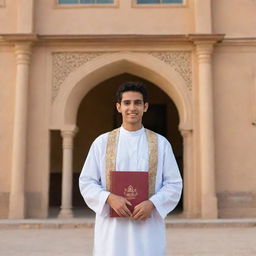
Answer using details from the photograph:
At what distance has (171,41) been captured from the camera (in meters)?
9.69

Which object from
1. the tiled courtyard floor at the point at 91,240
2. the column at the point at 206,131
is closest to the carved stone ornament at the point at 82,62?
the column at the point at 206,131

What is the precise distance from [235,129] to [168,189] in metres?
7.48

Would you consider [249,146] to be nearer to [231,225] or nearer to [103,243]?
[231,225]

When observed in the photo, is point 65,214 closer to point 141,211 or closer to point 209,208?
point 209,208

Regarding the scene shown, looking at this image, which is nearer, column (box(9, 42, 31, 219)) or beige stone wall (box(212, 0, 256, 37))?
column (box(9, 42, 31, 219))

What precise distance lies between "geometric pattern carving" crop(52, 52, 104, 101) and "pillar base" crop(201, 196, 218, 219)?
3.90m

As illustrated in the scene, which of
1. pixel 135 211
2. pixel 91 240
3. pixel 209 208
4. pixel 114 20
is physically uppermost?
pixel 114 20

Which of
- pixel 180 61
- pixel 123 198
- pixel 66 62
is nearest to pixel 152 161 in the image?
pixel 123 198

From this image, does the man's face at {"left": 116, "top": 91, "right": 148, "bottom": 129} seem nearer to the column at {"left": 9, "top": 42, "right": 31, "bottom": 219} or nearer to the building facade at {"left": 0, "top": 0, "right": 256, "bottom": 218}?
the building facade at {"left": 0, "top": 0, "right": 256, "bottom": 218}

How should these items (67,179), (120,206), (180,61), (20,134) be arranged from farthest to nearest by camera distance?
(180,61)
(67,179)
(20,134)
(120,206)

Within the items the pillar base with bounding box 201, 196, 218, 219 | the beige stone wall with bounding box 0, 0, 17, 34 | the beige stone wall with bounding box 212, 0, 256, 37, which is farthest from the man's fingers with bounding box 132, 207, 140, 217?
the beige stone wall with bounding box 0, 0, 17, 34

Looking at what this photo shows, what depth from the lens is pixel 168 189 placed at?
231cm

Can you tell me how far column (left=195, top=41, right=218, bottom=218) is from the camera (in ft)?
29.7

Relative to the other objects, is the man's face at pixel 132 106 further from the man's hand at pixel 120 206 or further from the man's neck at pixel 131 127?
the man's hand at pixel 120 206
